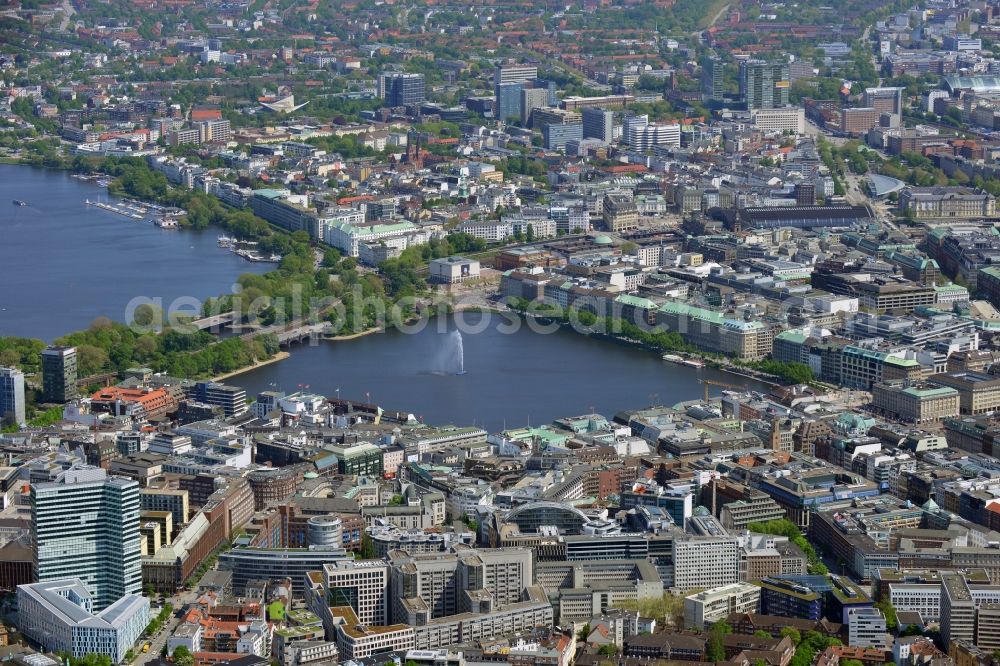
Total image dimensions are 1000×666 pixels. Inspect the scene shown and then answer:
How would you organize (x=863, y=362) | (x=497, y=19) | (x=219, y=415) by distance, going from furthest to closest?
(x=497, y=19)
(x=863, y=362)
(x=219, y=415)

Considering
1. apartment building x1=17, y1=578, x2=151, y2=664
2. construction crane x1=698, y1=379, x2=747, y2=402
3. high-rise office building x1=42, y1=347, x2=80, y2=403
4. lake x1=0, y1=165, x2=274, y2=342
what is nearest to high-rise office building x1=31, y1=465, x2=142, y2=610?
apartment building x1=17, y1=578, x2=151, y2=664

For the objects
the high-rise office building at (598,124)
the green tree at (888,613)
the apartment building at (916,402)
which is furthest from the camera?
the high-rise office building at (598,124)

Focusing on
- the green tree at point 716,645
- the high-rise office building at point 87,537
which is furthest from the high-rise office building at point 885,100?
the high-rise office building at point 87,537

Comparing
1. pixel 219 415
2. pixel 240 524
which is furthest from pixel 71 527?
pixel 219 415

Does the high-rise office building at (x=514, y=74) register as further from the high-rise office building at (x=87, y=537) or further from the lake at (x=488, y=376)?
the high-rise office building at (x=87, y=537)

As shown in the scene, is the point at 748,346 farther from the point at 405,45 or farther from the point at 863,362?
the point at 405,45

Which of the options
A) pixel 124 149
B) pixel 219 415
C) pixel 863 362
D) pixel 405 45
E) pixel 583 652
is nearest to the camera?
pixel 583 652

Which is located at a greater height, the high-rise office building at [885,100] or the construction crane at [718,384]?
the high-rise office building at [885,100]
